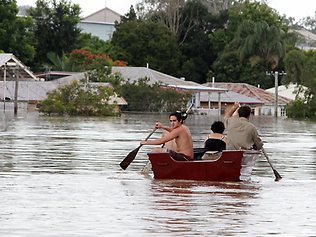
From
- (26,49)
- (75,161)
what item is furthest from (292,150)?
(26,49)

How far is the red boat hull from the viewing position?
65.9 ft

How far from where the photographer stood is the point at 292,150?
115ft

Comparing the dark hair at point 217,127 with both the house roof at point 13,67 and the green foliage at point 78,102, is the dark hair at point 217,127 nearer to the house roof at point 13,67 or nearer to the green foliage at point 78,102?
the green foliage at point 78,102

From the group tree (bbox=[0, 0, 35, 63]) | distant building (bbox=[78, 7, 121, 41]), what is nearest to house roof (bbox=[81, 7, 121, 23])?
distant building (bbox=[78, 7, 121, 41])

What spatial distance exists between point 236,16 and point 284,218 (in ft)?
401

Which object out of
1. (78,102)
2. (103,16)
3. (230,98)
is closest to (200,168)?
(78,102)

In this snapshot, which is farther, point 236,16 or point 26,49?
point 236,16

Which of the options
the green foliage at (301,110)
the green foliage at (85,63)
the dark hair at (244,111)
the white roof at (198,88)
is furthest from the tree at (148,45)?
the dark hair at (244,111)

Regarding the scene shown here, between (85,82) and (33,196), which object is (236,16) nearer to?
(85,82)

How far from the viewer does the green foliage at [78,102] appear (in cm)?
8456

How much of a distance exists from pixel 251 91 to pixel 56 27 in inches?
861

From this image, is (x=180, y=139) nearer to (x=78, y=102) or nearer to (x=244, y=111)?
(x=244, y=111)

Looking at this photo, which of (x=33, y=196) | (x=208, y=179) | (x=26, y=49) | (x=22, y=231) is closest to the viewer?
(x=22, y=231)

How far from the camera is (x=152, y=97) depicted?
105 metres
